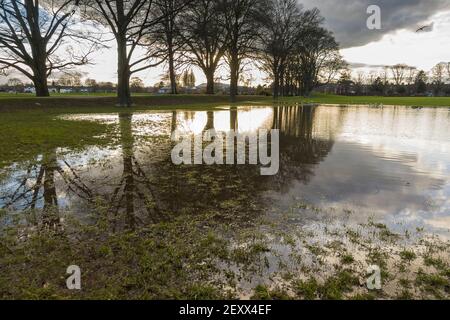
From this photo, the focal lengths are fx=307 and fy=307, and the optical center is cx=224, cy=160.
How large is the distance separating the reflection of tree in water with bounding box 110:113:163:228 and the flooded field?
3 cm

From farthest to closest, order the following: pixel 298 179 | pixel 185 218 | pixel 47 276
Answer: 1. pixel 298 179
2. pixel 185 218
3. pixel 47 276

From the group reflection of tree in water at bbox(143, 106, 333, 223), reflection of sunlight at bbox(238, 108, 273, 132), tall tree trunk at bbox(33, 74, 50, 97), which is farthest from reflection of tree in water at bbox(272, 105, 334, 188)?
tall tree trunk at bbox(33, 74, 50, 97)

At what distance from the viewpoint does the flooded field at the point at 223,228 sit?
312 cm

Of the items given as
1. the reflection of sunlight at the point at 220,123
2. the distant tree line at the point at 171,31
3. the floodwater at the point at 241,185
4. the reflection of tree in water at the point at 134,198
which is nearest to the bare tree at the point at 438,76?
the distant tree line at the point at 171,31

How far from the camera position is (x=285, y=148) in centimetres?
1092

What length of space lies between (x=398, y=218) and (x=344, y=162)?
4.03 meters

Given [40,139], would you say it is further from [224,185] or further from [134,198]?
[224,185]

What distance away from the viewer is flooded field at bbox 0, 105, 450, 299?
312 cm

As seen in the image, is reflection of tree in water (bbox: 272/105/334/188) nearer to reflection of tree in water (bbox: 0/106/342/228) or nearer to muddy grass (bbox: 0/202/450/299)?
reflection of tree in water (bbox: 0/106/342/228)

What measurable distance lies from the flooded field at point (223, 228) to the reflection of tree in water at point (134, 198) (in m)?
0.03

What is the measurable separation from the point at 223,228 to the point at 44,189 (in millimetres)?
3837
